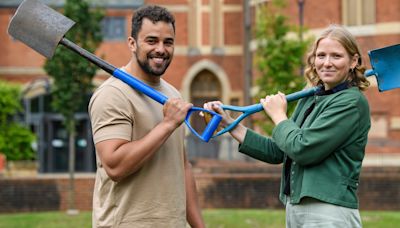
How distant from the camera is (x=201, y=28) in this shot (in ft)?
124

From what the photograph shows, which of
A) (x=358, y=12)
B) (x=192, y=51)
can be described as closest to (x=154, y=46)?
(x=358, y=12)

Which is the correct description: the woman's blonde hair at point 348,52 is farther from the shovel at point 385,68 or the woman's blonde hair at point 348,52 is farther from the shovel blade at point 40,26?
the shovel blade at point 40,26

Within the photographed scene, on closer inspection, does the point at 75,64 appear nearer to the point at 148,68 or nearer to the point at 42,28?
the point at 42,28

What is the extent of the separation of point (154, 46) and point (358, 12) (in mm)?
24874

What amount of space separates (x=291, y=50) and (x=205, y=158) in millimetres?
12020

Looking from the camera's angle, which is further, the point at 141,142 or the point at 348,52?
the point at 348,52

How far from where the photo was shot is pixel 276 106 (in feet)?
15.4

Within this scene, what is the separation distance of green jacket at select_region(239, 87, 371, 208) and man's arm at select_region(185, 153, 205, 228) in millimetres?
684

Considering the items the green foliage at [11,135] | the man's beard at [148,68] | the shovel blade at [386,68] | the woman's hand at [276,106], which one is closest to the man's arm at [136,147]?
the man's beard at [148,68]

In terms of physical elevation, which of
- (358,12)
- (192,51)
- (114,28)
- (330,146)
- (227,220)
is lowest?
(227,220)

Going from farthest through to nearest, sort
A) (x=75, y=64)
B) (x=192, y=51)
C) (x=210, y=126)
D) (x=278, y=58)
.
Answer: (x=192, y=51) → (x=278, y=58) → (x=75, y=64) → (x=210, y=126)

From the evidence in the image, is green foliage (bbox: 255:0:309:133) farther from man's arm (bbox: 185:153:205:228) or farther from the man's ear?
the man's ear

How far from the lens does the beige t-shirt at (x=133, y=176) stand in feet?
14.7

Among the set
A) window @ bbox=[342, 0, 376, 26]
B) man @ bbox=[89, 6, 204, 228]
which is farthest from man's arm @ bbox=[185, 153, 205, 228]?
window @ bbox=[342, 0, 376, 26]
